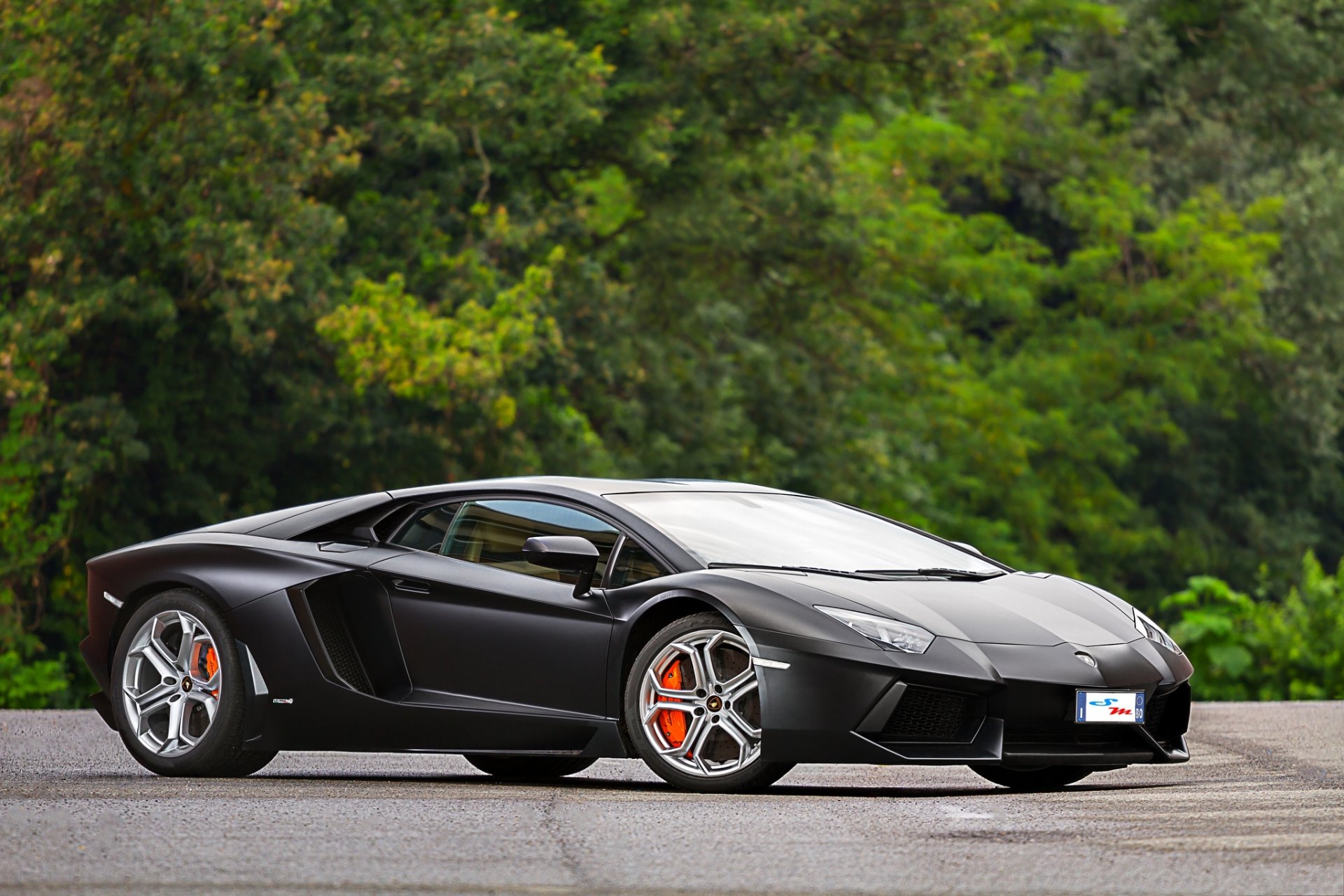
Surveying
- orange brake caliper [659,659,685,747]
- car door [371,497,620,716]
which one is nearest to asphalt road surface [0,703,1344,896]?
orange brake caliper [659,659,685,747]

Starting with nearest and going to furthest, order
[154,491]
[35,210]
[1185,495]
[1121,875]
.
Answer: [1121,875], [35,210], [154,491], [1185,495]

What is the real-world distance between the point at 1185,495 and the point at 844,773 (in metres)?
33.0

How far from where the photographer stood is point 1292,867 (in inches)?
230

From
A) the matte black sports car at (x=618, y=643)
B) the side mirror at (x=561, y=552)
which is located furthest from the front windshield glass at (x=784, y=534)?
the side mirror at (x=561, y=552)

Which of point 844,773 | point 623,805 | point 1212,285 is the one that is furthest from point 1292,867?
point 1212,285

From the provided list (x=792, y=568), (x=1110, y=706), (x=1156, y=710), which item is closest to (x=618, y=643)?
(x=792, y=568)

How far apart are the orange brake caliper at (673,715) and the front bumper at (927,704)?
361 millimetres

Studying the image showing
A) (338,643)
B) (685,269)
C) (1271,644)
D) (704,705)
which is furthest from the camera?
(685,269)

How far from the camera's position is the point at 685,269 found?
1120 inches

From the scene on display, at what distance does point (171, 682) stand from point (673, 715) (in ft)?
7.49

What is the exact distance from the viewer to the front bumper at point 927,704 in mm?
7430

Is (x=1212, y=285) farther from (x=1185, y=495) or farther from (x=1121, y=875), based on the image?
(x=1121, y=875)

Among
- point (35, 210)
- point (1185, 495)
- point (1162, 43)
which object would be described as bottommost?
point (1185, 495)

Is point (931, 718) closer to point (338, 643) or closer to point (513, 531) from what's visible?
point (513, 531)
